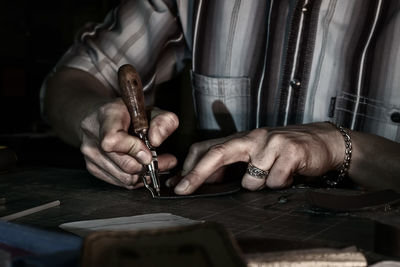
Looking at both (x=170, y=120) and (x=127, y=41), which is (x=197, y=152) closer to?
(x=170, y=120)

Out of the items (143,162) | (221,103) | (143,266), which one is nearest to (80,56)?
(221,103)

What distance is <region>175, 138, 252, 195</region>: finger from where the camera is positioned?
1.10 m

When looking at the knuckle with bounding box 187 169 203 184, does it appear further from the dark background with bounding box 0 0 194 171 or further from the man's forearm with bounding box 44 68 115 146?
the dark background with bounding box 0 0 194 171

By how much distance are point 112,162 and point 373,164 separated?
A: 71 cm

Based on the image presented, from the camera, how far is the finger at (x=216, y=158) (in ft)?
3.60

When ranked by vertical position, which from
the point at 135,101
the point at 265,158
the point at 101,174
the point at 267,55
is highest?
the point at 267,55

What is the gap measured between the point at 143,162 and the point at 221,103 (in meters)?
0.79

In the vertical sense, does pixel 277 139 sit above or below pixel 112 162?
above

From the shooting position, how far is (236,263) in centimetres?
47

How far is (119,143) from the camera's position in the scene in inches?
43.0

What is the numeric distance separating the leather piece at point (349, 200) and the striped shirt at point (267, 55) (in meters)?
0.72

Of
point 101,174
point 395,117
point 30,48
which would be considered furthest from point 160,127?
point 30,48

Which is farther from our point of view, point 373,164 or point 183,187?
point 373,164

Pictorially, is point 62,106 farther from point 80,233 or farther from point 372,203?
point 372,203
